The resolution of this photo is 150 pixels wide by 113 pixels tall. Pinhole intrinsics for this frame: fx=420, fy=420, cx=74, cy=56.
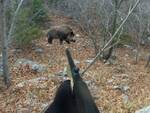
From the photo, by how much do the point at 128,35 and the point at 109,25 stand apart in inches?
183

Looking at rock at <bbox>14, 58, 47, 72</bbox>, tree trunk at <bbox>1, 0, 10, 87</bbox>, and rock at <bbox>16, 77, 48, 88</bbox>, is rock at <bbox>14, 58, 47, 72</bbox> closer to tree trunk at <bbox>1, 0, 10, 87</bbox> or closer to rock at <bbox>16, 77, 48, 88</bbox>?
rock at <bbox>16, 77, 48, 88</bbox>

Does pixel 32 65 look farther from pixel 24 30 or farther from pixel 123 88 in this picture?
pixel 123 88

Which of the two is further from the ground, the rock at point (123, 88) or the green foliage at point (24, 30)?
the green foliage at point (24, 30)

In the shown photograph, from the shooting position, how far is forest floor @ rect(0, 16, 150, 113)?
31.7ft

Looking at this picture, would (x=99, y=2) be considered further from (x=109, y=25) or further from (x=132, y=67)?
(x=132, y=67)

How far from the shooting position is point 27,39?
17.1 m

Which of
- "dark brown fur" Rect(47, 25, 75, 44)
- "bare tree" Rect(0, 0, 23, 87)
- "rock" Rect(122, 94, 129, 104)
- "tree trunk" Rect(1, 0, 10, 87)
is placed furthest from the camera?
"dark brown fur" Rect(47, 25, 75, 44)

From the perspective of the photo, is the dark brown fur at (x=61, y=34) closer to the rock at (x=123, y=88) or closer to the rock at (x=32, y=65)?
the rock at (x=32, y=65)

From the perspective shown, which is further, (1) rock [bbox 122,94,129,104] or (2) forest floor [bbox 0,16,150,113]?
(1) rock [bbox 122,94,129,104]

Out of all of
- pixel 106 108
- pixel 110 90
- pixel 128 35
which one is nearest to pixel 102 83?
pixel 110 90

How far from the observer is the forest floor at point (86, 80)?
9656 millimetres

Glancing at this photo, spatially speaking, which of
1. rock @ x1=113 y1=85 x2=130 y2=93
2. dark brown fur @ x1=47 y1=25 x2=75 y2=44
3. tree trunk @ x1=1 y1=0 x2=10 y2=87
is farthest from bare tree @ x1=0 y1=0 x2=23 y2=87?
dark brown fur @ x1=47 y1=25 x2=75 y2=44

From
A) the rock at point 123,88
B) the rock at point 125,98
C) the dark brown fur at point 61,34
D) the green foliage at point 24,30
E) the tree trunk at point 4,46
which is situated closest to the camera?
the tree trunk at point 4,46

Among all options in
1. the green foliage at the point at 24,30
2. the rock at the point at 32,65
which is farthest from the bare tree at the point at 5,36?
the green foliage at the point at 24,30
